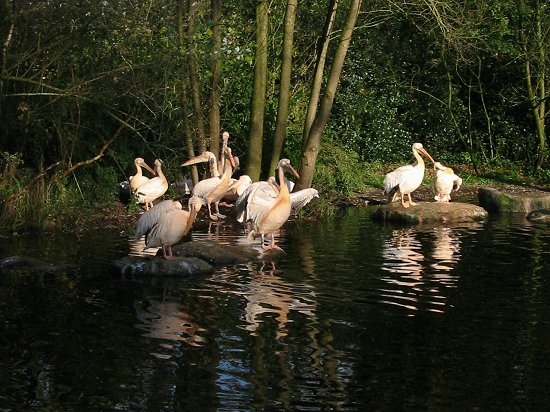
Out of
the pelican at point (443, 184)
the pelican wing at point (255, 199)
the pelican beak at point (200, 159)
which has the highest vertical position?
the pelican beak at point (200, 159)

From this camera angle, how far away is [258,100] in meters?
18.6

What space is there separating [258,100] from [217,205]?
2.37 metres

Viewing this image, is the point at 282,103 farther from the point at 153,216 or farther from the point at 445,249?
the point at 153,216

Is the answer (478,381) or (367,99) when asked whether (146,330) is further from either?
(367,99)

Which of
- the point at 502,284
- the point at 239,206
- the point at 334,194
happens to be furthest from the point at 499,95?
the point at 502,284

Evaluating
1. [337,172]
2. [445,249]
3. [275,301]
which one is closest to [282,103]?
[337,172]

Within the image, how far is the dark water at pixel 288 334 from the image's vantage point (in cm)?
694

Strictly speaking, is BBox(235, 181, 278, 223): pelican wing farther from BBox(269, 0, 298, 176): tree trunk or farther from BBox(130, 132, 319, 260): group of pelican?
BBox(269, 0, 298, 176): tree trunk

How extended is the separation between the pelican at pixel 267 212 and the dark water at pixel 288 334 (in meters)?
0.57

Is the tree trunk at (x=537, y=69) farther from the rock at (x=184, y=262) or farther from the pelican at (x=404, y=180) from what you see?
the rock at (x=184, y=262)

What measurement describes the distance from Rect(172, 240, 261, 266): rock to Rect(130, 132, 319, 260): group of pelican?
0.43 meters

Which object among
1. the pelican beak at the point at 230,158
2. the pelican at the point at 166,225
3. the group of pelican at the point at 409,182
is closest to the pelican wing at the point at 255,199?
the pelican at the point at 166,225

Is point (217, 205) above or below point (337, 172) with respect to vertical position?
below

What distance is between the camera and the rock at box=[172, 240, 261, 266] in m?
12.5
